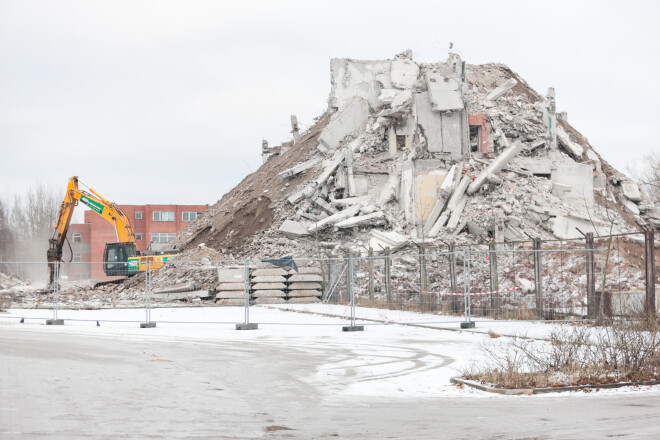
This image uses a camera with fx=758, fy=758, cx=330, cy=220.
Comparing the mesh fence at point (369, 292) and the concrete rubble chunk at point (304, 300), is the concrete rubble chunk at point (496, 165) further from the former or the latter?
the concrete rubble chunk at point (304, 300)

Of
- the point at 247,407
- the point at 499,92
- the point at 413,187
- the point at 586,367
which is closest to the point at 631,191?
the point at 499,92

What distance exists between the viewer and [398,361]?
13375 millimetres

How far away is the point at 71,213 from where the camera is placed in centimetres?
4003

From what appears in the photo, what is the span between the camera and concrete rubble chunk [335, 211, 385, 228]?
1412 inches

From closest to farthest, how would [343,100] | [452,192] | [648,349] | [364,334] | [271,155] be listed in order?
[648,349], [364,334], [452,192], [343,100], [271,155]

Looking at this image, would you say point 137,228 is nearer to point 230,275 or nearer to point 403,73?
point 403,73

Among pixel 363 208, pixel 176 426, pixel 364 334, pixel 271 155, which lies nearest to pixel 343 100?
pixel 271 155

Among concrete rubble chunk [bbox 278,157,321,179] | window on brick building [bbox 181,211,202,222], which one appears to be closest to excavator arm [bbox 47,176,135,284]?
concrete rubble chunk [bbox 278,157,321,179]

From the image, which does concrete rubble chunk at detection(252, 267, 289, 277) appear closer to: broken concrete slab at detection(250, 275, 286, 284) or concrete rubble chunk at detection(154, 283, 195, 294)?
broken concrete slab at detection(250, 275, 286, 284)

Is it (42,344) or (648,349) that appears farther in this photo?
(42,344)

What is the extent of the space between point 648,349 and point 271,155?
45.6m

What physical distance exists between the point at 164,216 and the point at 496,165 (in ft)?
191

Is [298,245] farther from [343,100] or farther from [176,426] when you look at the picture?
[176,426]

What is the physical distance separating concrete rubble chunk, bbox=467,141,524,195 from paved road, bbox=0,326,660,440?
22.7 metres
